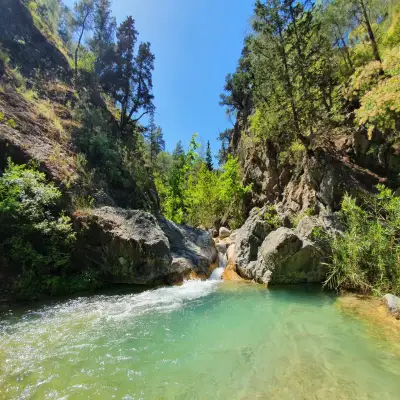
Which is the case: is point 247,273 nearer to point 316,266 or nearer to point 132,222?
point 316,266

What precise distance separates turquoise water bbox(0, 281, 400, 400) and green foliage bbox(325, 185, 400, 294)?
44.6 inches

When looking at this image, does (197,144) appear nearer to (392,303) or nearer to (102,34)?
(102,34)

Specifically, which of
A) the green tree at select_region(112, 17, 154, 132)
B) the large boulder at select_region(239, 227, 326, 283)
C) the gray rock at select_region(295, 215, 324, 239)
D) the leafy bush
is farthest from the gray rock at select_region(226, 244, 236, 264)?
the green tree at select_region(112, 17, 154, 132)

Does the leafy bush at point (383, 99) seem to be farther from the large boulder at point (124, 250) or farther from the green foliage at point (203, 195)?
the green foliage at point (203, 195)

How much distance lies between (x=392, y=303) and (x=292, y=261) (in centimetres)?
325

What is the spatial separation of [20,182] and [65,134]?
20.8 ft

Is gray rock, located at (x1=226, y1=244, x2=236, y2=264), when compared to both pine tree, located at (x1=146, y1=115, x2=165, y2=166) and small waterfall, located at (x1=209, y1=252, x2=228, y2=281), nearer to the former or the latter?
small waterfall, located at (x1=209, y1=252, x2=228, y2=281)

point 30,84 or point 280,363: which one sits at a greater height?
point 30,84

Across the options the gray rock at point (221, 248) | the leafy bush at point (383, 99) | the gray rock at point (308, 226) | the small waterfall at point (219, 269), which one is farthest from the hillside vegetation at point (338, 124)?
the small waterfall at point (219, 269)

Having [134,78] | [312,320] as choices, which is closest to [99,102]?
[134,78]

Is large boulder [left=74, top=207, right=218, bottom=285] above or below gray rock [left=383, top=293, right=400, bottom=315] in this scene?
above

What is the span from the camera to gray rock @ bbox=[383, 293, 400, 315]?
19.1ft

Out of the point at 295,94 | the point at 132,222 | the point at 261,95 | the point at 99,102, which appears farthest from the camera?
the point at 99,102

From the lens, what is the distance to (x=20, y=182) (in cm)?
866
